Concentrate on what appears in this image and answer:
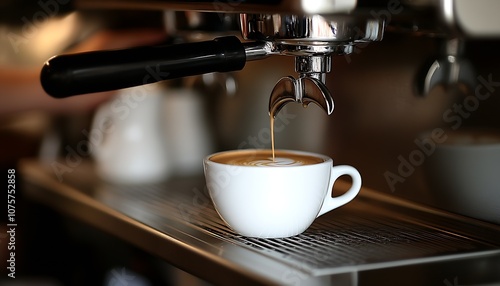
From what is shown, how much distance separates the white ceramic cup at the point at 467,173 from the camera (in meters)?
0.70

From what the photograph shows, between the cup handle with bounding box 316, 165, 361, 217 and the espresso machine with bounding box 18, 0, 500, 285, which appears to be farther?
the cup handle with bounding box 316, 165, 361, 217

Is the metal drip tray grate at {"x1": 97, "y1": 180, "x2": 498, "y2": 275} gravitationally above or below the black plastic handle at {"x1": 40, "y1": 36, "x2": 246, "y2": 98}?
below

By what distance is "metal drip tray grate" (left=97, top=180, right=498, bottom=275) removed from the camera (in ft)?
2.06

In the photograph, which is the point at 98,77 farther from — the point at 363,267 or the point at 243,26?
the point at 363,267

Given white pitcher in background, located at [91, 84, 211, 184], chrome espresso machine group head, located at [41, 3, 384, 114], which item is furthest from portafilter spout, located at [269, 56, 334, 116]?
white pitcher in background, located at [91, 84, 211, 184]

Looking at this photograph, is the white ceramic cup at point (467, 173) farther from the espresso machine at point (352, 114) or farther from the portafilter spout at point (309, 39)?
the portafilter spout at point (309, 39)

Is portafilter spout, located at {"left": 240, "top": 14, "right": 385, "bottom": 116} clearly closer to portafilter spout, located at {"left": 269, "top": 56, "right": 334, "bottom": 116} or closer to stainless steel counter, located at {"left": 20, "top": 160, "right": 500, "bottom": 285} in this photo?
portafilter spout, located at {"left": 269, "top": 56, "right": 334, "bottom": 116}

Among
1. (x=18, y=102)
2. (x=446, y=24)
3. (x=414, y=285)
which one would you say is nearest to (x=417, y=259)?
(x=414, y=285)

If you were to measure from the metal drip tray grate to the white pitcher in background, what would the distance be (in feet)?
0.43

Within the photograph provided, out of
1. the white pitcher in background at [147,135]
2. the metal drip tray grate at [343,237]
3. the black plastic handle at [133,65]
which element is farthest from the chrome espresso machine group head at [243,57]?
the white pitcher in background at [147,135]

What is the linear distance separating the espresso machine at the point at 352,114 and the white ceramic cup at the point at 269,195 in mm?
15

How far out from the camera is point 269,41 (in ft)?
2.10

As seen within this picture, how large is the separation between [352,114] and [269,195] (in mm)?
231

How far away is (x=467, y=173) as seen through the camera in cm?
73
